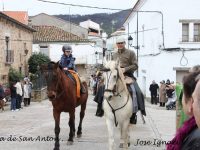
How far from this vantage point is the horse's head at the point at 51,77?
8969 millimetres

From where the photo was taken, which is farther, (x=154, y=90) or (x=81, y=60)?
(x=81, y=60)

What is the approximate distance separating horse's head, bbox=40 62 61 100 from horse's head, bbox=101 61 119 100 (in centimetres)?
134

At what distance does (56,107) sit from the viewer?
31.5 ft

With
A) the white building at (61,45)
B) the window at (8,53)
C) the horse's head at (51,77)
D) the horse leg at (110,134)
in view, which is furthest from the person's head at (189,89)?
the white building at (61,45)

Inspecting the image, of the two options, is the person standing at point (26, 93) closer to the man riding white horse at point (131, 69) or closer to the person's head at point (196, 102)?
the man riding white horse at point (131, 69)

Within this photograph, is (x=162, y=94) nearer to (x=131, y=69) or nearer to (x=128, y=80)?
(x=131, y=69)

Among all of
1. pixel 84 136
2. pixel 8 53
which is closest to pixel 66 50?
pixel 84 136

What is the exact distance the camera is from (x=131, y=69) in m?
9.48

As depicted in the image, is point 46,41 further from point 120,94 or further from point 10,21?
point 120,94

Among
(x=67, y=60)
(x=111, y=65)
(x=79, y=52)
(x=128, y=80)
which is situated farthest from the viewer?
(x=79, y=52)

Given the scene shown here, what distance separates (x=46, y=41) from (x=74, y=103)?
143 feet

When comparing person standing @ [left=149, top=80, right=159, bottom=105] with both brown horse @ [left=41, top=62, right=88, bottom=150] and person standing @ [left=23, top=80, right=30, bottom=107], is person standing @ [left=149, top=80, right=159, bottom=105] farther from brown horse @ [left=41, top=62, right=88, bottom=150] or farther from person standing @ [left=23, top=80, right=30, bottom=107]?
brown horse @ [left=41, top=62, right=88, bottom=150]

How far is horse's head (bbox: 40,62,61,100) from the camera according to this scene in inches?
353

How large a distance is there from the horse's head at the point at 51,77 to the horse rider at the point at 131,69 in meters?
1.50
